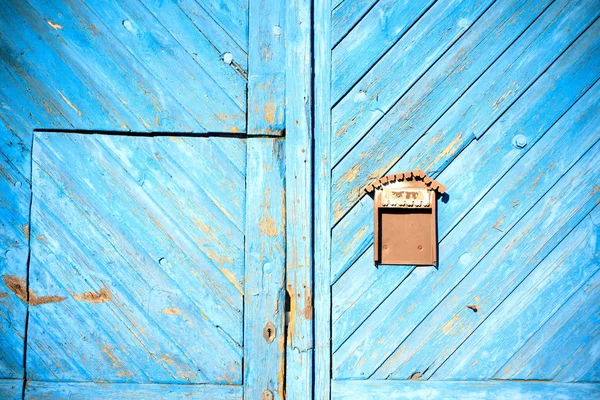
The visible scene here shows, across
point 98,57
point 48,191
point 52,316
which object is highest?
point 98,57

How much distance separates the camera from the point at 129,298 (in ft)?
6.36

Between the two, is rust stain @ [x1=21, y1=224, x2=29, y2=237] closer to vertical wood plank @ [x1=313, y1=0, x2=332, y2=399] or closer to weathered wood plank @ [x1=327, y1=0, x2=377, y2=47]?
vertical wood plank @ [x1=313, y1=0, x2=332, y2=399]

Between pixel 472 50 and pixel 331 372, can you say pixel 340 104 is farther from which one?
pixel 331 372

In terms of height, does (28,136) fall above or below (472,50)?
below

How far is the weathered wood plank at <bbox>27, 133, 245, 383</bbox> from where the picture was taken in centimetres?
194

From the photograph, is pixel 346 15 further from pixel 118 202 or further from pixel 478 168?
pixel 118 202

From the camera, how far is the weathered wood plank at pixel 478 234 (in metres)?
1.92

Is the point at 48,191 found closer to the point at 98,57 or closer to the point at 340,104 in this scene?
the point at 98,57

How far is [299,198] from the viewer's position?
1.92 meters

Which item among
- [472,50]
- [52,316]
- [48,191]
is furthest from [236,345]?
[472,50]

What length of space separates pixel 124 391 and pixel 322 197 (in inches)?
46.8

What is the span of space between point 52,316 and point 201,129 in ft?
3.39

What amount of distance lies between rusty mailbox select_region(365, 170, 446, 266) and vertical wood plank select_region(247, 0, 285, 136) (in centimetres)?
52

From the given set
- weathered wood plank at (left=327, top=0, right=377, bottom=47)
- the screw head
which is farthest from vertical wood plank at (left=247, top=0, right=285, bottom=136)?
the screw head
